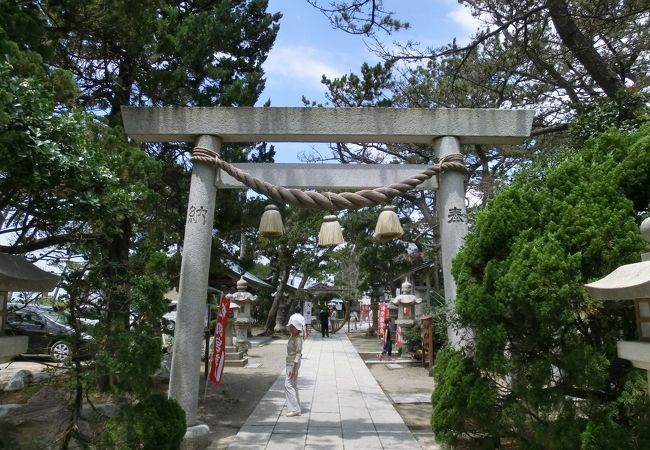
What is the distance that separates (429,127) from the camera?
19.7ft

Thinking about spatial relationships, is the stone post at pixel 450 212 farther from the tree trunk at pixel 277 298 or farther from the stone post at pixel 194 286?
the tree trunk at pixel 277 298

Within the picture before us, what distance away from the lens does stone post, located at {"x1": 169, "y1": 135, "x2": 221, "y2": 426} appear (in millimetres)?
5480

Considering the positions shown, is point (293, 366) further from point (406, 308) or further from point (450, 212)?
point (406, 308)

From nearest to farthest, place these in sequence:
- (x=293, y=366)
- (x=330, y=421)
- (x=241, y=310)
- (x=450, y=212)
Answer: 1. (x=450, y=212)
2. (x=330, y=421)
3. (x=293, y=366)
4. (x=241, y=310)

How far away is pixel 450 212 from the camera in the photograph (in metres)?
5.82

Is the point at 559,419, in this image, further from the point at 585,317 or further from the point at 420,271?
the point at 420,271

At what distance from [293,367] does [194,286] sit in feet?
7.96

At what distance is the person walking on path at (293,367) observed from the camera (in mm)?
7273

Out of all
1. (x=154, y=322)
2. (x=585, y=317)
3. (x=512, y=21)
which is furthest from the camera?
(x=512, y=21)

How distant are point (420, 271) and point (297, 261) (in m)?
6.77

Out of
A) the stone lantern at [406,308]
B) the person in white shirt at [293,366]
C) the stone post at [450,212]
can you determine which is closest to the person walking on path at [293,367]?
the person in white shirt at [293,366]

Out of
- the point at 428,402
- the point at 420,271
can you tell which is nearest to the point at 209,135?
the point at 428,402

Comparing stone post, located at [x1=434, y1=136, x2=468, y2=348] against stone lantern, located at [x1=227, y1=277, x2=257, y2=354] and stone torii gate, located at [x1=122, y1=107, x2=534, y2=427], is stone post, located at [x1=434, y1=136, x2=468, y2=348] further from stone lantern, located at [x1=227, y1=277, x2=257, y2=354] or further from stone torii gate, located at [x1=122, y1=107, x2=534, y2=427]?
stone lantern, located at [x1=227, y1=277, x2=257, y2=354]

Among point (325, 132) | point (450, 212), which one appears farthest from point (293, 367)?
point (325, 132)
